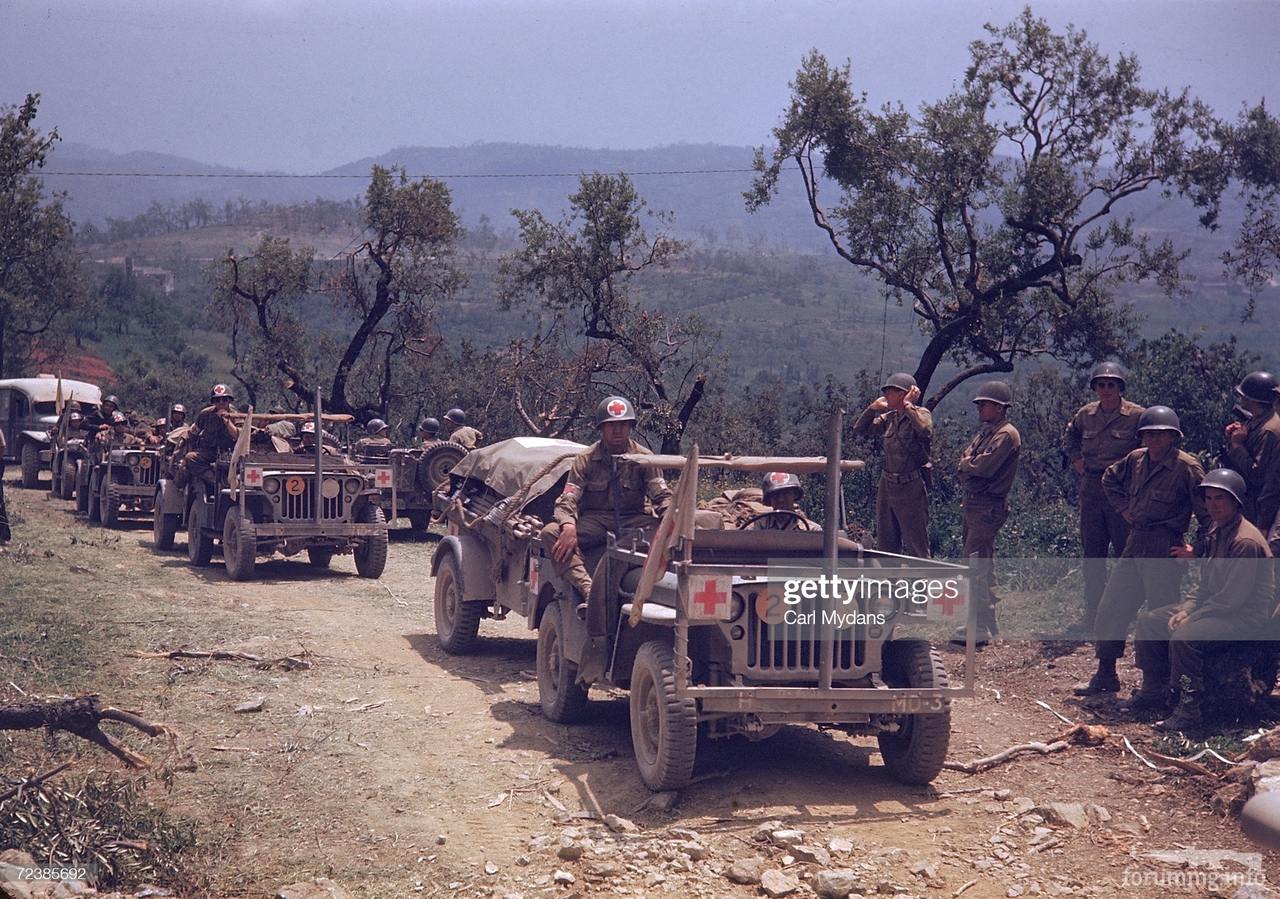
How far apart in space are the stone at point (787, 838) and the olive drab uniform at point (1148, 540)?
12.3ft

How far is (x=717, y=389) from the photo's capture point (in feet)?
96.9

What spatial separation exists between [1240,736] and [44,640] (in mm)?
8421

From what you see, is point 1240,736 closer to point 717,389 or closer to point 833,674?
point 833,674

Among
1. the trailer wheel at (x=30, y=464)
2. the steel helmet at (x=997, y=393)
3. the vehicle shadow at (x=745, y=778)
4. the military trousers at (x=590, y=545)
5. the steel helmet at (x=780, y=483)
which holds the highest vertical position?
the steel helmet at (x=997, y=393)

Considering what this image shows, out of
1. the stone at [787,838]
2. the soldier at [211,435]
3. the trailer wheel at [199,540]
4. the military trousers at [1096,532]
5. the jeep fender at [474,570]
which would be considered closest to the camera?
the stone at [787,838]

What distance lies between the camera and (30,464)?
2967cm

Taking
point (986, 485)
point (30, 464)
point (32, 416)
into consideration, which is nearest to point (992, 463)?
point (986, 485)

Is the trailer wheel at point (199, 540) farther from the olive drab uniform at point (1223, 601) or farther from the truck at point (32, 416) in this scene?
the truck at point (32, 416)

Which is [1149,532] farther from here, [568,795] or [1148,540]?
[568,795]

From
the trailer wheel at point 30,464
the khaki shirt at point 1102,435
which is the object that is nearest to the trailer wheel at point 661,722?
the khaki shirt at point 1102,435

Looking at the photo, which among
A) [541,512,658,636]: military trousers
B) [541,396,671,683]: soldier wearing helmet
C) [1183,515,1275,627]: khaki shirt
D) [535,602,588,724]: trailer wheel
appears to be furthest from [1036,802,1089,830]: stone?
[541,396,671,683]: soldier wearing helmet

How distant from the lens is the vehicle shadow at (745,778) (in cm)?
680

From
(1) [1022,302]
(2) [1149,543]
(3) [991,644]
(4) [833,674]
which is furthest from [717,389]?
(4) [833,674]

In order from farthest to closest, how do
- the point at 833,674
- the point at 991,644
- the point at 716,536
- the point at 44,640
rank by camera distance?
the point at 991,644, the point at 44,640, the point at 716,536, the point at 833,674
